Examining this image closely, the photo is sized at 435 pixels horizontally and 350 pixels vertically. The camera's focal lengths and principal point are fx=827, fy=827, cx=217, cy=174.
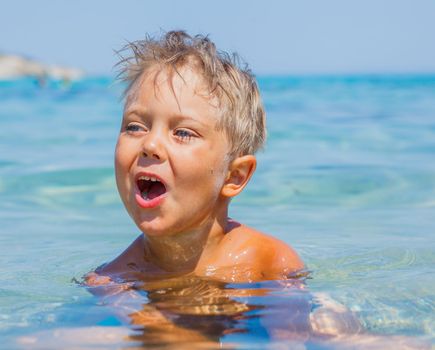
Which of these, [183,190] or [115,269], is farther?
[115,269]

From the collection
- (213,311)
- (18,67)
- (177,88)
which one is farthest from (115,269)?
(18,67)

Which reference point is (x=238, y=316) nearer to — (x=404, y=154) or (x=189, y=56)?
(x=189, y=56)

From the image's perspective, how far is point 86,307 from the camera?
307 centimetres

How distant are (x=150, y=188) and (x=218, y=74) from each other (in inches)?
21.0

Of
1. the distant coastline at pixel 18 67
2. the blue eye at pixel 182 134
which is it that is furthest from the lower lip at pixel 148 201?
the distant coastline at pixel 18 67

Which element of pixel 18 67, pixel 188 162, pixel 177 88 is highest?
pixel 18 67

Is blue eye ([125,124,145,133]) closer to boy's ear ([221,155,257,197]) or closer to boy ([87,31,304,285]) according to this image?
boy ([87,31,304,285])

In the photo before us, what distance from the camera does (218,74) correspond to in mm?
3297

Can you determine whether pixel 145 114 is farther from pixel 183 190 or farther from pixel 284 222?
pixel 284 222

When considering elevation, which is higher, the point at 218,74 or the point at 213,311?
the point at 218,74

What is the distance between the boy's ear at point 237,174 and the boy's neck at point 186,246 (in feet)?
0.46

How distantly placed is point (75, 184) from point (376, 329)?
176 inches

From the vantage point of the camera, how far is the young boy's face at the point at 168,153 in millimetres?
3086

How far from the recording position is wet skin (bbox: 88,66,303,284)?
3105 mm
